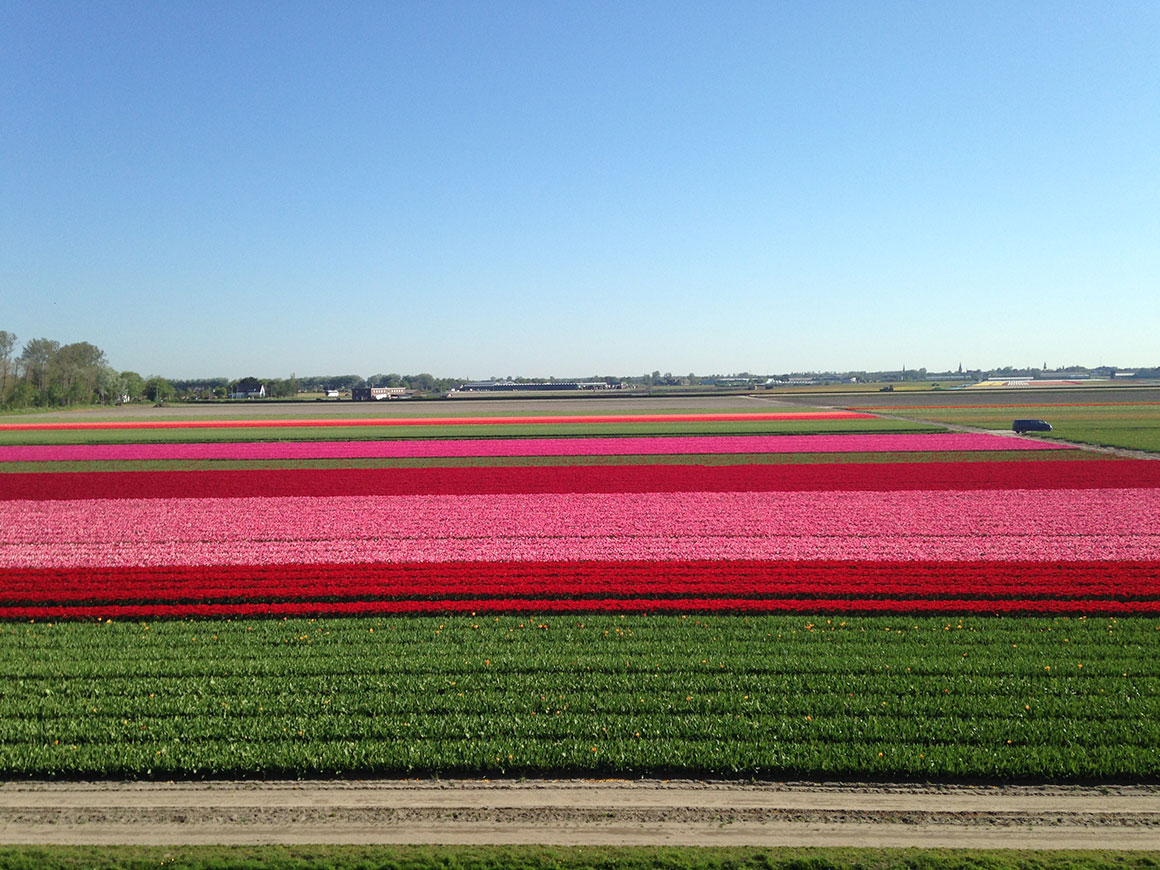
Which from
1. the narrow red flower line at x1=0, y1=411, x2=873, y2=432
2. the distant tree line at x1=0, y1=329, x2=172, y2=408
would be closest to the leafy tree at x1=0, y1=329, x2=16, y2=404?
the distant tree line at x1=0, y1=329, x2=172, y2=408

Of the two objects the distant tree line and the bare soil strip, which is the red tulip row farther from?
the distant tree line

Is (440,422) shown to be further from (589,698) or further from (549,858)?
(549,858)

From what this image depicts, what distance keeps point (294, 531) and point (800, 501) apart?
16.5 metres

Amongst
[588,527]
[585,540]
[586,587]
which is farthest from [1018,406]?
[586,587]

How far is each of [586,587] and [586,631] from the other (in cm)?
259

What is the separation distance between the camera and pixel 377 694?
11055 millimetres

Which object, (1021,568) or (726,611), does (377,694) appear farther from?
(1021,568)

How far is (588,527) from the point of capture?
22906mm

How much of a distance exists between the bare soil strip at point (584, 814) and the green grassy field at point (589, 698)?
12.9 inches

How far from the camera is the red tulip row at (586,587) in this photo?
15.1m

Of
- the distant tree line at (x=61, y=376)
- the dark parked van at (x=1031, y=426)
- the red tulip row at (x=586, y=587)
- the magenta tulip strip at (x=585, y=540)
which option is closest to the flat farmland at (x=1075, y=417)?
the dark parked van at (x=1031, y=426)

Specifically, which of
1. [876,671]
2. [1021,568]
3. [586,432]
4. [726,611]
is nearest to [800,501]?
[1021,568]

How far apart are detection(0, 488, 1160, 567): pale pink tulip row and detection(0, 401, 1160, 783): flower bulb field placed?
16 centimetres

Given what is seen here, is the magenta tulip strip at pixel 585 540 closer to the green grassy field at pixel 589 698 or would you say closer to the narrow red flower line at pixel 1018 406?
the green grassy field at pixel 589 698
